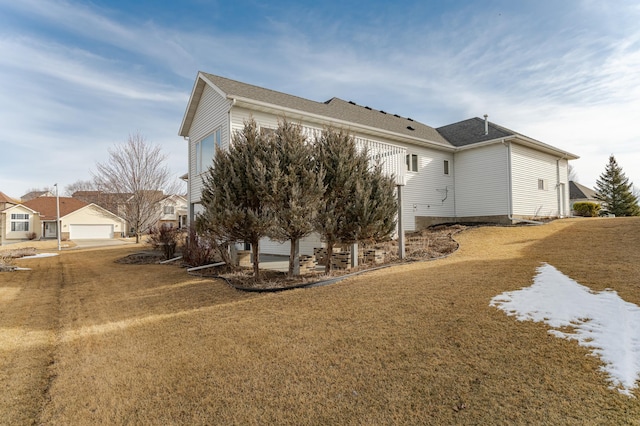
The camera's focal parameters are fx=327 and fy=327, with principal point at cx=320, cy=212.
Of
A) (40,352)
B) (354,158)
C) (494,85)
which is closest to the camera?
(40,352)

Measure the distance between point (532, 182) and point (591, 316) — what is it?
568 inches

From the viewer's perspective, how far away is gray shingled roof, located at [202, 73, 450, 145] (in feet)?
37.7

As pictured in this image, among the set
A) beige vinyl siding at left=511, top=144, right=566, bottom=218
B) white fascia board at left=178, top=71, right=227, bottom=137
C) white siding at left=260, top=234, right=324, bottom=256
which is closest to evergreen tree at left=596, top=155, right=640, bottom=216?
beige vinyl siding at left=511, top=144, right=566, bottom=218

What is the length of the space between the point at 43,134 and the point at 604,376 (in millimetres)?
24827

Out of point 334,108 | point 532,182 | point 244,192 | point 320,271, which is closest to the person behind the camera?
point 244,192

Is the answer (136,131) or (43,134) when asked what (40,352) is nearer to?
(43,134)

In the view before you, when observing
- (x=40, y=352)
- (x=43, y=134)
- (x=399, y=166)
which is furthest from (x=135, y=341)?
(x=43, y=134)

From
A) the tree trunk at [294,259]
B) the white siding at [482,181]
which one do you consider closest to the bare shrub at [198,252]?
the tree trunk at [294,259]

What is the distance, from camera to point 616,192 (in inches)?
1193

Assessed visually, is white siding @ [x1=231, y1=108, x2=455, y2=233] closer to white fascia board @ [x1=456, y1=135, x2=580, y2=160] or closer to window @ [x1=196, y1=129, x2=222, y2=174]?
white fascia board @ [x1=456, y1=135, x2=580, y2=160]

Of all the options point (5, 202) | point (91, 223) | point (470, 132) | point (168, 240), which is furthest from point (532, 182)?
point (5, 202)

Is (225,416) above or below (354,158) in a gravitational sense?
below

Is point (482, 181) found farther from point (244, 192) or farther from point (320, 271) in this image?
point (244, 192)

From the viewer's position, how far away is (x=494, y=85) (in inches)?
532
